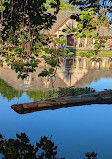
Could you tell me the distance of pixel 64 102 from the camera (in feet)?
45.1

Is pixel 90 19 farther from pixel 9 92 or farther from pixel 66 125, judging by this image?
pixel 9 92

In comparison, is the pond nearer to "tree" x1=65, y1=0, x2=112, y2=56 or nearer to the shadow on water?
the shadow on water

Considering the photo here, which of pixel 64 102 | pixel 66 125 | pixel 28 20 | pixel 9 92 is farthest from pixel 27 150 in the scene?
pixel 9 92

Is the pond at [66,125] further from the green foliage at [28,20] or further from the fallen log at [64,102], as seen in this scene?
the green foliage at [28,20]

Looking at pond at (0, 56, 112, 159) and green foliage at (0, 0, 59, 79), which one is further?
pond at (0, 56, 112, 159)

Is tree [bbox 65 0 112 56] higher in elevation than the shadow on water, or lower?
higher

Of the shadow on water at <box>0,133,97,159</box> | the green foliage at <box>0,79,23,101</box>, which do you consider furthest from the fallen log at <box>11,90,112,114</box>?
the green foliage at <box>0,79,23,101</box>

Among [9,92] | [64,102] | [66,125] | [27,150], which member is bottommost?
[66,125]

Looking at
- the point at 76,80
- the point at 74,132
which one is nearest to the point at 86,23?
the point at 74,132

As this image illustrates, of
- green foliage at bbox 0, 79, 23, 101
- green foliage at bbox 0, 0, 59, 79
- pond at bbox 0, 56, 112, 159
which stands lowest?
pond at bbox 0, 56, 112, 159

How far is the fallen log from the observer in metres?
12.7

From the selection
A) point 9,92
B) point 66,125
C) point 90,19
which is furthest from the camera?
point 9,92

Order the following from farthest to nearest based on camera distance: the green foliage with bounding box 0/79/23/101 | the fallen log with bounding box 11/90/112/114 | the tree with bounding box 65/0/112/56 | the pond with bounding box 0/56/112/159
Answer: the green foliage with bounding box 0/79/23/101
the fallen log with bounding box 11/90/112/114
the pond with bounding box 0/56/112/159
the tree with bounding box 65/0/112/56

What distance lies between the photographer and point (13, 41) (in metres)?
8.81
